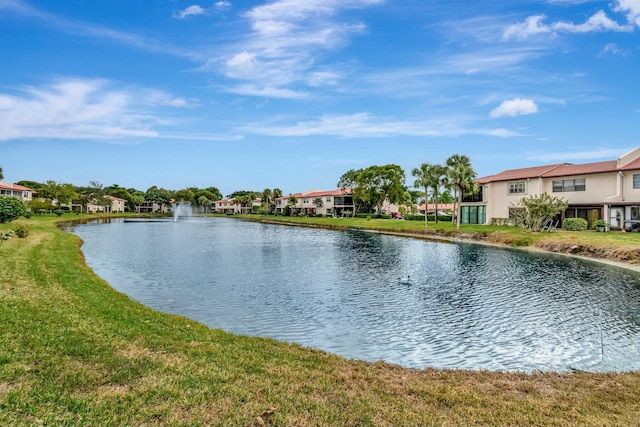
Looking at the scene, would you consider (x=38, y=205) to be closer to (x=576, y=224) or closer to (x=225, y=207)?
(x=576, y=224)

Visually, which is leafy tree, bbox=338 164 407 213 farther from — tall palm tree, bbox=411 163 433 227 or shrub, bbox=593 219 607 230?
shrub, bbox=593 219 607 230

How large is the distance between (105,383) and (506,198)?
59620 millimetres

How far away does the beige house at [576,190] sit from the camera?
145 ft

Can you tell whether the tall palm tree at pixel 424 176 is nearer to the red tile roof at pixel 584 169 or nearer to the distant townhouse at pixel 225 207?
the red tile roof at pixel 584 169

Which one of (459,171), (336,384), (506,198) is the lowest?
(336,384)

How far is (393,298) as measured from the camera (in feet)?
62.4

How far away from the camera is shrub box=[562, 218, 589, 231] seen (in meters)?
46.0

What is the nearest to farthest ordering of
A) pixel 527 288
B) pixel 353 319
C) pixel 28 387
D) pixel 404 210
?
pixel 28 387 → pixel 353 319 → pixel 527 288 → pixel 404 210

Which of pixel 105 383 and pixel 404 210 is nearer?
pixel 105 383

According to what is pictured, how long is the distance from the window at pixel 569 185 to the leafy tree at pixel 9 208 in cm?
5980

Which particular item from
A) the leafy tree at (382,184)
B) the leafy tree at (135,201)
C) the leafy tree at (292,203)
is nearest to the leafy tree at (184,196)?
the leafy tree at (135,201)

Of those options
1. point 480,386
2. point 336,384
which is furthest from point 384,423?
point 480,386

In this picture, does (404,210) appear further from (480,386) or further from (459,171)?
(480,386)

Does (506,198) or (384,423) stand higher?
(506,198)
